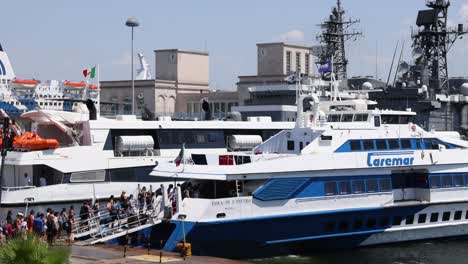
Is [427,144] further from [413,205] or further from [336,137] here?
[336,137]

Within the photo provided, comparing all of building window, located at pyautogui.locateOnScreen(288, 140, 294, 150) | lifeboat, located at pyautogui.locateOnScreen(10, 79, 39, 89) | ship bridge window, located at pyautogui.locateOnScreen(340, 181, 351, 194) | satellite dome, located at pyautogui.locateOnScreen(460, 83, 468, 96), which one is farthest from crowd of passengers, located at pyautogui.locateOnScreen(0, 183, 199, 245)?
satellite dome, located at pyautogui.locateOnScreen(460, 83, 468, 96)

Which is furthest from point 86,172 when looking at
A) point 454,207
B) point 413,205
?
point 454,207

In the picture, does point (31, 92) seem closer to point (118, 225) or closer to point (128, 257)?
point (118, 225)

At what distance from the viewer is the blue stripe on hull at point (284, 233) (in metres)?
25.4

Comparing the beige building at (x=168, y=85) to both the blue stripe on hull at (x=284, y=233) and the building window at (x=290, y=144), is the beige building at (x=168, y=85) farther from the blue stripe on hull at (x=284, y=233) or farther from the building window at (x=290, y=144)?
the blue stripe on hull at (x=284, y=233)

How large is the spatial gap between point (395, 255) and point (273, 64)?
6383cm

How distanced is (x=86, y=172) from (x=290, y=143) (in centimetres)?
827

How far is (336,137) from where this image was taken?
2872cm

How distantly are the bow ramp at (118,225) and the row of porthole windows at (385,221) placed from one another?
6436 millimetres

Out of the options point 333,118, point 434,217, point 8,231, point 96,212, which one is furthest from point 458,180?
point 8,231

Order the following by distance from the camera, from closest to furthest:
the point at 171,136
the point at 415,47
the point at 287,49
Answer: the point at 171,136
the point at 415,47
the point at 287,49

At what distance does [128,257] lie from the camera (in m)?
22.3

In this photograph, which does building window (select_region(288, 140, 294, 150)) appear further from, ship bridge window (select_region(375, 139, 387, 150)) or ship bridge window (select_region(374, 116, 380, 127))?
ship bridge window (select_region(374, 116, 380, 127))

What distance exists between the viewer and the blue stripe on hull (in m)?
25.4
